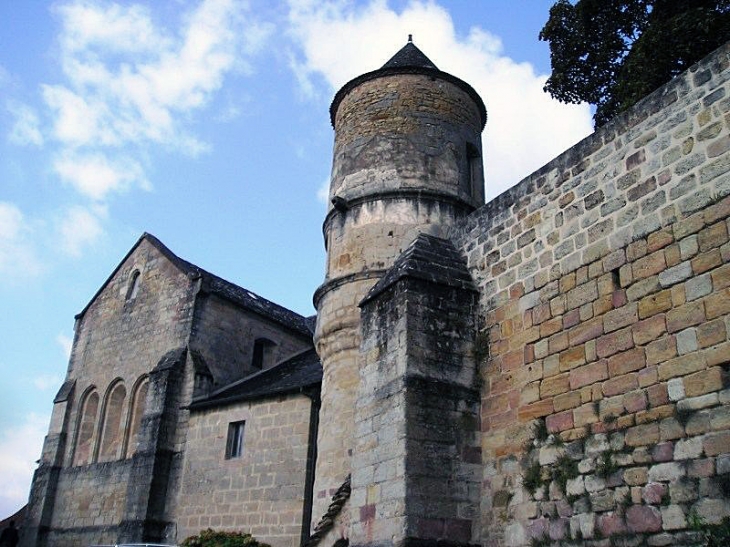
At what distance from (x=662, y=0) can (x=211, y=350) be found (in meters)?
13.7

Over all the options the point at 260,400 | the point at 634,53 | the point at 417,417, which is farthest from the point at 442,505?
the point at 634,53

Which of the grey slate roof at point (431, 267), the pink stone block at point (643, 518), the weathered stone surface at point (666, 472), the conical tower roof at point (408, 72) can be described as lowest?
the pink stone block at point (643, 518)

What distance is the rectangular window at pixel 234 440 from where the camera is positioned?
15769 millimetres

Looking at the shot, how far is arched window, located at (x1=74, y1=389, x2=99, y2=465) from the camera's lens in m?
20.3

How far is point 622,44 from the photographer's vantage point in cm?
1625

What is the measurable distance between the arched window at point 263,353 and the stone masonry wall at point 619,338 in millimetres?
13076

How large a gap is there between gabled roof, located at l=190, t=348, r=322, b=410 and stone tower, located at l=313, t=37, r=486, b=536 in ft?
9.92

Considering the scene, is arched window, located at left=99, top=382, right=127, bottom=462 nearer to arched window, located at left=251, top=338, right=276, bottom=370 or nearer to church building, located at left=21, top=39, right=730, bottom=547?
arched window, located at left=251, top=338, right=276, bottom=370

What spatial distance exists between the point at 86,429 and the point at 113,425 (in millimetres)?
1158

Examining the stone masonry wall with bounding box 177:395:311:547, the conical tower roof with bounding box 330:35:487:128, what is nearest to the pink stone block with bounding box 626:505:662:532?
the stone masonry wall with bounding box 177:395:311:547

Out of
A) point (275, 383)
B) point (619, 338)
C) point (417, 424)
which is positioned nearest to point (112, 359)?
point (275, 383)

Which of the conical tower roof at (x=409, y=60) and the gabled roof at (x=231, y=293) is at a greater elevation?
the conical tower roof at (x=409, y=60)

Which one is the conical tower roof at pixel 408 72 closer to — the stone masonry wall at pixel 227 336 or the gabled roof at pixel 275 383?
the gabled roof at pixel 275 383

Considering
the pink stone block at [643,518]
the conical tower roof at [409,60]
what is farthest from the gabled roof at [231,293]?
the pink stone block at [643,518]
